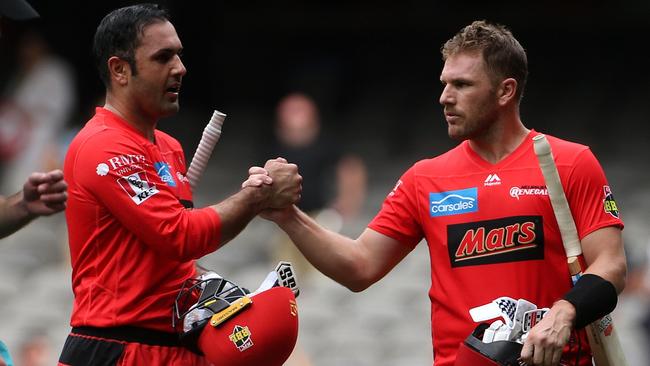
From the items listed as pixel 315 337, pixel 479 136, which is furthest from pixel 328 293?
pixel 479 136

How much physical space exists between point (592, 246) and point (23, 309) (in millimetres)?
7568

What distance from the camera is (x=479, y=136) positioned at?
219 inches

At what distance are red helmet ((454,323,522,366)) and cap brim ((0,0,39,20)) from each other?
214 cm

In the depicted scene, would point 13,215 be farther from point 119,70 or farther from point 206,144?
point 206,144

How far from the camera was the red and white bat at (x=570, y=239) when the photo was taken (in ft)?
17.1

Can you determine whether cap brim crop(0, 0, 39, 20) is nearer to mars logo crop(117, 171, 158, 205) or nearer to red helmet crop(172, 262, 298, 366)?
mars logo crop(117, 171, 158, 205)

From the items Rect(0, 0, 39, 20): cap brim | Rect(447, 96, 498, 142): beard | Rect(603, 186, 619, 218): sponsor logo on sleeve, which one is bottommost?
Rect(603, 186, 619, 218): sponsor logo on sleeve

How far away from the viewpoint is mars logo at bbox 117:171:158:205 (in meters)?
5.18

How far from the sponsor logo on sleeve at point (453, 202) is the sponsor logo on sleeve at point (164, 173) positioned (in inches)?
41.6

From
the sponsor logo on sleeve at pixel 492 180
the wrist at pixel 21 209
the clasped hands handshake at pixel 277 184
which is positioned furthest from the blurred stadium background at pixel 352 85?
the wrist at pixel 21 209

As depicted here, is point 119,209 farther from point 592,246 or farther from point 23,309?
point 23,309

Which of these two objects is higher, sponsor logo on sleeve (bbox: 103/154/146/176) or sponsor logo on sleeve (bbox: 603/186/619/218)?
sponsor logo on sleeve (bbox: 603/186/619/218)

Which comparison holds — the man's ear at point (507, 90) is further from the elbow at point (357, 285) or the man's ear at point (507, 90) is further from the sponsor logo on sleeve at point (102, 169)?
the sponsor logo on sleeve at point (102, 169)

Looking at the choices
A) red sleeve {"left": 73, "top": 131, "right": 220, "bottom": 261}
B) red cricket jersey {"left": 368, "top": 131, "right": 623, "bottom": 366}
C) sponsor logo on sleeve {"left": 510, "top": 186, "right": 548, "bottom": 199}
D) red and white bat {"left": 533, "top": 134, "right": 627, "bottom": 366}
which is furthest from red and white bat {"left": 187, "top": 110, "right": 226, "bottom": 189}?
red and white bat {"left": 533, "top": 134, "right": 627, "bottom": 366}
